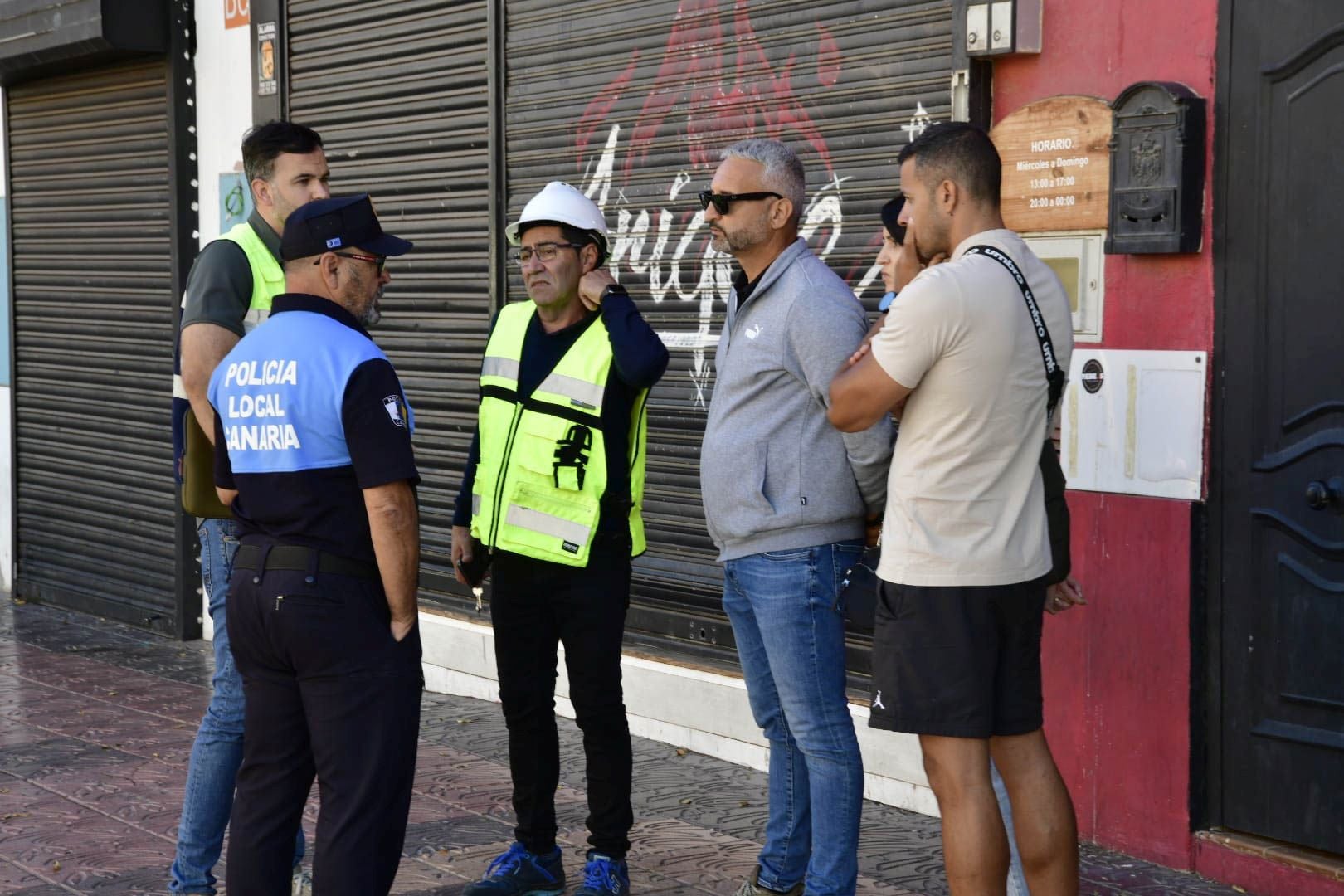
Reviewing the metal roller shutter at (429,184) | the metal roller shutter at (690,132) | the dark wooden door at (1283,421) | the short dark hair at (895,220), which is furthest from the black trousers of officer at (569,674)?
the metal roller shutter at (429,184)

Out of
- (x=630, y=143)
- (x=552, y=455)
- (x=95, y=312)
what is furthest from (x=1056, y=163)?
(x=95, y=312)

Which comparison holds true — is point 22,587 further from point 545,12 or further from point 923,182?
point 923,182

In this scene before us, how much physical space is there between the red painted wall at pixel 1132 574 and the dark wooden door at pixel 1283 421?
0.37 ft

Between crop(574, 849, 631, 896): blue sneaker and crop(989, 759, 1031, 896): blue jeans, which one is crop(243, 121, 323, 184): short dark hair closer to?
crop(574, 849, 631, 896): blue sneaker

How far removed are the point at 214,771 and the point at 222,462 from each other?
3.28 ft

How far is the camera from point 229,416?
13.3 feet

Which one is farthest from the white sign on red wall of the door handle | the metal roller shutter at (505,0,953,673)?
the door handle

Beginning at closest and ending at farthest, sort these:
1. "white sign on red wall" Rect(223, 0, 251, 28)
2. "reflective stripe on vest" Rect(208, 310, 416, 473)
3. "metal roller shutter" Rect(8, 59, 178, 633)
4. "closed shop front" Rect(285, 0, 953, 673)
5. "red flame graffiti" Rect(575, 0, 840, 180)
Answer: "reflective stripe on vest" Rect(208, 310, 416, 473)
"closed shop front" Rect(285, 0, 953, 673)
"red flame graffiti" Rect(575, 0, 840, 180)
"white sign on red wall" Rect(223, 0, 251, 28)
"metal roller shutter" Rect(8, 59, 178, 633)

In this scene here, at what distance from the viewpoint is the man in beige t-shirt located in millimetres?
3807

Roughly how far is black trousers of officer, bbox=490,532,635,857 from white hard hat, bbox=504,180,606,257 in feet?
2.99

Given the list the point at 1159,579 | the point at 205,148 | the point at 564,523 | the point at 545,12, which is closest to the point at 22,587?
the point at 205,148

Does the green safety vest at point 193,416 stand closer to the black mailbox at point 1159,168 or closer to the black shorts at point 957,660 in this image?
the black shorts at point 957,660

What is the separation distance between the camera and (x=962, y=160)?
3945 mm

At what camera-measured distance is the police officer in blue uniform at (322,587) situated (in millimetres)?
3938
